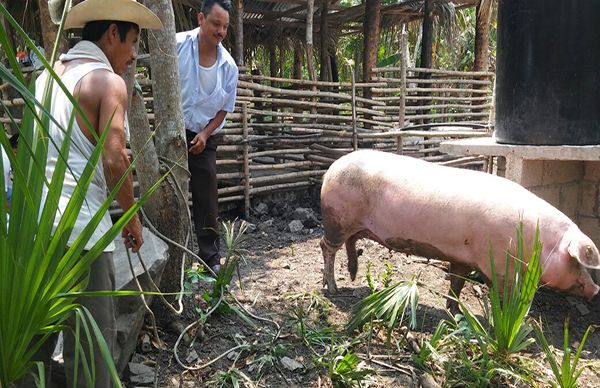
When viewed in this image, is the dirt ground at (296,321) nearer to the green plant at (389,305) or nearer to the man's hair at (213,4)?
the green plant at (389,305)

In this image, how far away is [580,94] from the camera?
13.4 ft

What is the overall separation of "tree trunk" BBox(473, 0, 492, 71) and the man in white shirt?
7.91m

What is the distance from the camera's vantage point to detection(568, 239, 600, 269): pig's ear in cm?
352

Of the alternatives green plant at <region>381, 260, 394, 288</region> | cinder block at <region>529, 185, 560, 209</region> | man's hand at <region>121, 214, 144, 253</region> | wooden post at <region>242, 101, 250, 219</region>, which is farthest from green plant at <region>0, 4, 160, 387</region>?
wooden post at <region>242, 101, 250, 219</region>

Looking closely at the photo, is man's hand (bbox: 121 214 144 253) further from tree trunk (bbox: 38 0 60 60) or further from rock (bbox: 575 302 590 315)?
rock (bbox: 575 302 590 315)

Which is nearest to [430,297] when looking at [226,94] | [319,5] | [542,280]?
[542,280]

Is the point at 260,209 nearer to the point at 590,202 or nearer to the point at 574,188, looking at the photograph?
the point at 574,188

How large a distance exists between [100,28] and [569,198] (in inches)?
165

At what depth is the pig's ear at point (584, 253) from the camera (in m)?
3.52

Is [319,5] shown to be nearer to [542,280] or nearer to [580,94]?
[580,94]

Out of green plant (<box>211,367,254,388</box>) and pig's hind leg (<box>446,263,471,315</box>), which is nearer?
green plant (<box>211,367,254,388</box>)

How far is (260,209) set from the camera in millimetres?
7082

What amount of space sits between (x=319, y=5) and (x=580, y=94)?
7.92m

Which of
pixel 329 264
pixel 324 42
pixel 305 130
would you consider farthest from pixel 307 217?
pixel 324 42
